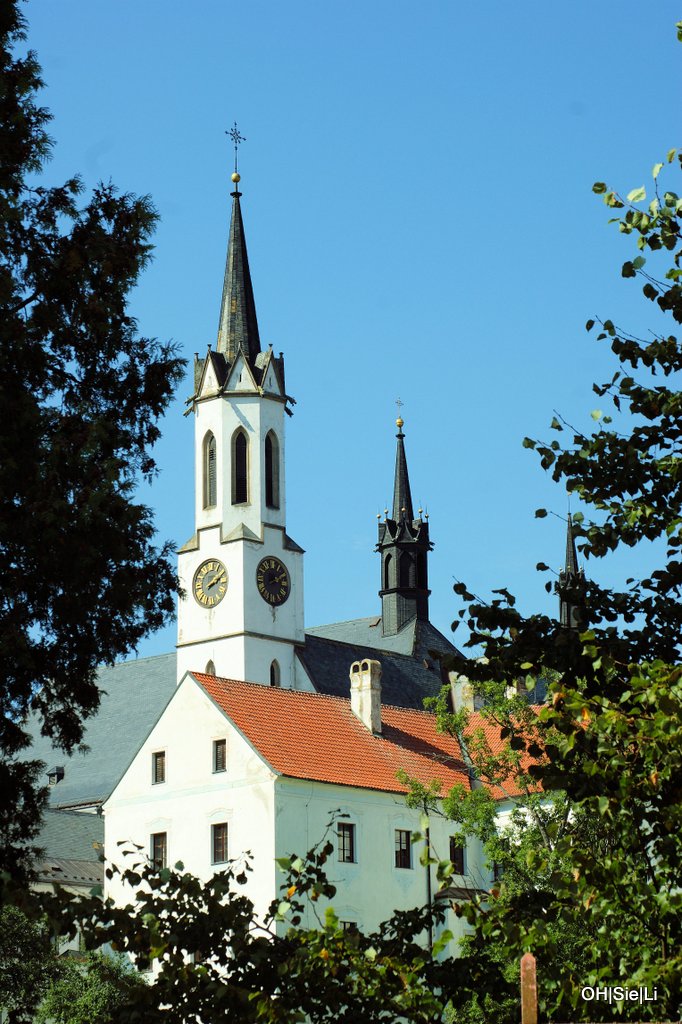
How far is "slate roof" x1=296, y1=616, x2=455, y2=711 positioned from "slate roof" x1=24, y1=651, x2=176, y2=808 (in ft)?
30.3

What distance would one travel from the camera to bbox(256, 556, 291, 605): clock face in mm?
71688

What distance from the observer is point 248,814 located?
160 feet

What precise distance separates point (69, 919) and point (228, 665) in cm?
6059

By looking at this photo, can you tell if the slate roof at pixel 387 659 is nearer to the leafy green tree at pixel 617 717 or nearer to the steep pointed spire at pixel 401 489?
the steep pointed spire at pixel 401 489

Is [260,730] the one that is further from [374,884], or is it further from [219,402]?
[219,402]

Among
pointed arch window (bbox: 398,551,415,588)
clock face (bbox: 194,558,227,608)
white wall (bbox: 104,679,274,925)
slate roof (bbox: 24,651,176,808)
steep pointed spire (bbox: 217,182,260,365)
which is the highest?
steep pointed spire (bbox: 217,182,260,365)

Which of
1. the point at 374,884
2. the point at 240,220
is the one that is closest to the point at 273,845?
the point at 374,884

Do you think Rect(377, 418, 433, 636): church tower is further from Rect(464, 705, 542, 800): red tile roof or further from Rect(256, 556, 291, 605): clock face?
Rect(464, 705, 542, 800): red tile roof

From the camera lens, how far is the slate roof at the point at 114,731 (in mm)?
78000

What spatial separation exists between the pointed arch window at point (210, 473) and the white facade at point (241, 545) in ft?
0.29

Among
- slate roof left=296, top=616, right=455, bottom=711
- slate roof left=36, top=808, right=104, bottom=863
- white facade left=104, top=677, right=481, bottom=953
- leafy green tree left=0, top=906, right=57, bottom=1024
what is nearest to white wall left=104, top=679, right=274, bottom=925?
white facade left=104, top=677, right=481, bottom=953

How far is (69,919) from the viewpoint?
374 inches

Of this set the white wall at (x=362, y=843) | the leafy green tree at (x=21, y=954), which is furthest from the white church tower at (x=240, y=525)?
the leafy green tree at (x=21, y=954)

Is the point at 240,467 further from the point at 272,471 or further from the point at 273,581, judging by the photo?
the point at 273,581
